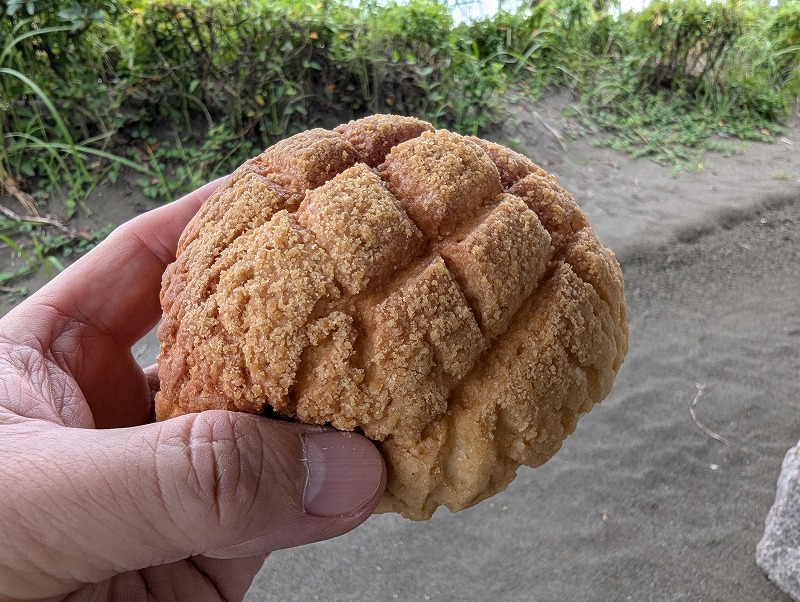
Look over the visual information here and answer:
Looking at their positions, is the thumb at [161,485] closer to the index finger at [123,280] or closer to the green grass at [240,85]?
the index finger at [123,280]

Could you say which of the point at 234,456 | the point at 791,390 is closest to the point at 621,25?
the point at 791,390

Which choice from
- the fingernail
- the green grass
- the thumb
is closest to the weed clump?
the green grass

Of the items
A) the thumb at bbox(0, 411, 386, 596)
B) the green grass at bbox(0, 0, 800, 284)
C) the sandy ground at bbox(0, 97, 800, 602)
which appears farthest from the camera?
the green grass at bbox(0, 0, 800, 284)

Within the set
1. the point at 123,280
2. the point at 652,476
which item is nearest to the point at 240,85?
the point at 123,280

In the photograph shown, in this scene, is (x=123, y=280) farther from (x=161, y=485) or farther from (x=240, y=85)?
(x=240, y=85)

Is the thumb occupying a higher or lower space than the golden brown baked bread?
lower

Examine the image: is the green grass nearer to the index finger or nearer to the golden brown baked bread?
the index finger
